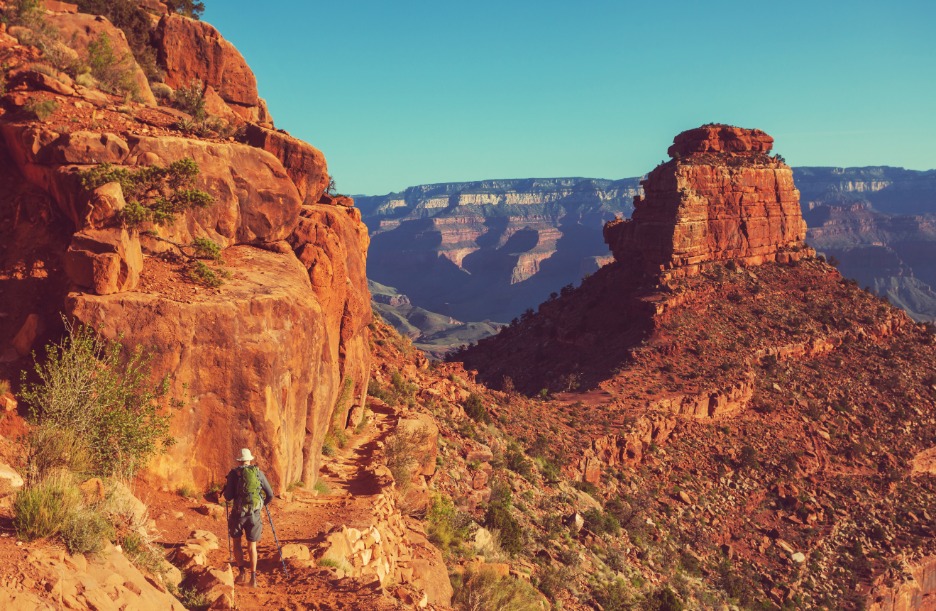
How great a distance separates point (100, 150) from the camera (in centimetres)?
1442

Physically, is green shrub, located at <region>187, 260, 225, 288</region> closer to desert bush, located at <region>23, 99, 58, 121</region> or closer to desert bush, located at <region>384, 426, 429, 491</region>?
desert bush, located at <region>23, 99, 58, 121</region>

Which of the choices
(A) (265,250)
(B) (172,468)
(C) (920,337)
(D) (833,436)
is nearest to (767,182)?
(C) (920,337)

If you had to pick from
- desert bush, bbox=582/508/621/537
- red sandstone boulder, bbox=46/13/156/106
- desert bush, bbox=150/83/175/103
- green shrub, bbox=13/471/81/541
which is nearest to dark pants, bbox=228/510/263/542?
green shrub, bbox=13/471/81/541

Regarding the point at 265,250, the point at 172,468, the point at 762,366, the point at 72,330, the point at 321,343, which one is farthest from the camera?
the point at 762,366

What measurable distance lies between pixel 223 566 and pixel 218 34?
20.8 m

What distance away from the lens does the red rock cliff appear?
52906 millimetres

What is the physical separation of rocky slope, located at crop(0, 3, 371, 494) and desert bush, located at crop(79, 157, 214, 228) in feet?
0.19

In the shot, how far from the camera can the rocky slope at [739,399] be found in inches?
1273

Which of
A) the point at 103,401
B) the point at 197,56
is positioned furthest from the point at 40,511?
the point at 197,56

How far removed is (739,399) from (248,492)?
125 ft

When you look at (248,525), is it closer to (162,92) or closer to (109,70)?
(109,70)

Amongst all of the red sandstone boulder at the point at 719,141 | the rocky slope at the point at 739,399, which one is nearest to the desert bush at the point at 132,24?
the rocky slope at the point at 739,399

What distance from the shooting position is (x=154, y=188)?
14.6 metres

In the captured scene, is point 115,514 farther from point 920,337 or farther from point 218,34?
point 920,337
